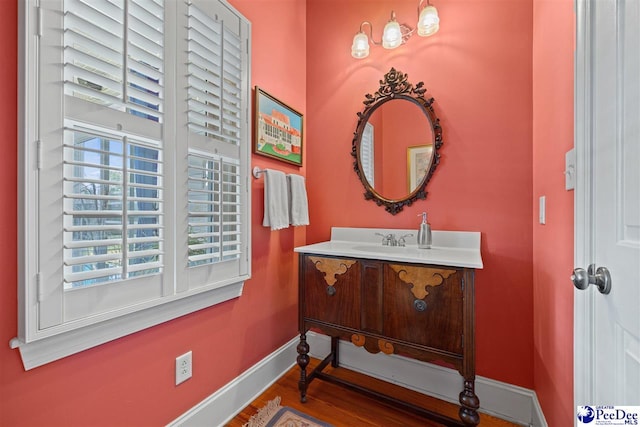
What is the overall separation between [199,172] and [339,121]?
1.15 meters

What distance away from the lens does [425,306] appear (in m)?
1.30

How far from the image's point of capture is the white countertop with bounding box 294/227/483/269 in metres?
1.30

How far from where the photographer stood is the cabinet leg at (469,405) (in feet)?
3.93

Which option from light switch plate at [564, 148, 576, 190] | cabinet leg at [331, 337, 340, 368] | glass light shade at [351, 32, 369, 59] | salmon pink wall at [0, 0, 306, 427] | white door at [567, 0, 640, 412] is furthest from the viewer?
cabinet leg at [331, 337, 340, 368]

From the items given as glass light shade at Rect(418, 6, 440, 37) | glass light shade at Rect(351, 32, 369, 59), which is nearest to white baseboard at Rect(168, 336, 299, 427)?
glass light shade at Rect(351, 32, 369, 59)

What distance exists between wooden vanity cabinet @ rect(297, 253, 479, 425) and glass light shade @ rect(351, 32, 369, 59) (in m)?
1.39

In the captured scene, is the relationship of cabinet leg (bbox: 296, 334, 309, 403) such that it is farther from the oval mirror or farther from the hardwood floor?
the oval mirror

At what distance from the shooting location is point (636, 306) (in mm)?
588

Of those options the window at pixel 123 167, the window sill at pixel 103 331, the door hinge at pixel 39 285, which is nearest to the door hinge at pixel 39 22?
the window at pixel 123 167

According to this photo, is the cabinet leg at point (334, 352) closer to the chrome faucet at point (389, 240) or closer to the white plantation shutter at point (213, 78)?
the chrome faucet at point (389, 240)

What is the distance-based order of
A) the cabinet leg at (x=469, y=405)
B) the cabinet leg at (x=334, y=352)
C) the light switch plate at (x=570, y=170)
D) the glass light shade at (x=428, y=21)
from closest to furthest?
the light switch plate at (x=570, y=170) → the cabinet leg at (x=469, y=405) → the glass light shade at (x=428, y=21) → the cabinet leg at (x=334, y=352)

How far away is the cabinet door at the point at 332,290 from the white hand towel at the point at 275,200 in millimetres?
305

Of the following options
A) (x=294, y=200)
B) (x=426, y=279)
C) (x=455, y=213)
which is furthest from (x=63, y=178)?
(x=455, y=213)

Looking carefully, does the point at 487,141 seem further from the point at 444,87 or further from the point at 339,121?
the point at 339,121
